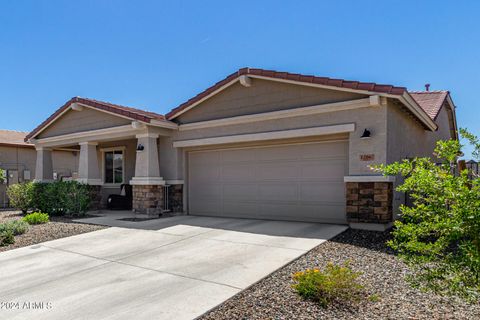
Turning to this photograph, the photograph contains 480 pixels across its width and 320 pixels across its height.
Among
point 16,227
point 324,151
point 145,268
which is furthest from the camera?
A: point 324,151

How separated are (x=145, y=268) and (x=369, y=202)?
16.9ft

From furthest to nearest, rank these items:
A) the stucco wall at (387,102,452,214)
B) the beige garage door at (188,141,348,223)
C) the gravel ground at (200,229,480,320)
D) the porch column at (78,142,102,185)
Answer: the porch column at (78,142,102,185)
the beige garage door at (188,141,348,223)
the stucco wall at (387,102,452,214)
the gravel ground at (200,229,480,320)

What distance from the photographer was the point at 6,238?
283 inches

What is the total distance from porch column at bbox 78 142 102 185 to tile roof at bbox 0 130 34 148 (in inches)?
242

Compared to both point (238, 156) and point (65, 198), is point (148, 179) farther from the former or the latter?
point (65, 198)

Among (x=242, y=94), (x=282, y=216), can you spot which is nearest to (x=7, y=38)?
(x=242, y=94)

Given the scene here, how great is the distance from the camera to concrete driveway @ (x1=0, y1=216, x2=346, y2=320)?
12.4 feet

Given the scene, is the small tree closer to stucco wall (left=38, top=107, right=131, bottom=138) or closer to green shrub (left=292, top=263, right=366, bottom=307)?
green shrub (left=292, top=263, right=366, bottom=307)

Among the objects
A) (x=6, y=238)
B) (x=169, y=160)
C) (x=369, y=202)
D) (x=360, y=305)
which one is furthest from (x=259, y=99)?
(x=6, y=238)

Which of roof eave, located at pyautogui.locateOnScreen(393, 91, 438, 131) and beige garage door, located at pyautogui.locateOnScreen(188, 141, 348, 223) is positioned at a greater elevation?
roof eave, located at pyautogui.locateOnScreen(393, 91, 438, 131)

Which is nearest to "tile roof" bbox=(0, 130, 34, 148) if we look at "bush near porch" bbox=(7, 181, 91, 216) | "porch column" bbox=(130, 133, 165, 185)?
"bush near porch" bbox=(7, 181, 91, 216)

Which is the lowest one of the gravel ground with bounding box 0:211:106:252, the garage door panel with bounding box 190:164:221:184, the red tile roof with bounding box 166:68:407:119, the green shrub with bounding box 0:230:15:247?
the gravel ground with bounding box 0:211:106:252

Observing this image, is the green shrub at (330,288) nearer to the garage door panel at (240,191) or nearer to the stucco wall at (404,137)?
the stucco wall at (404,137)

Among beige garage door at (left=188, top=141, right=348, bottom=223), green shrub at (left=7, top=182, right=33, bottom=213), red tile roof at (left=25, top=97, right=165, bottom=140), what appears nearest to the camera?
beige garage door at (left=188, top=141, right=348, bottom=223)
